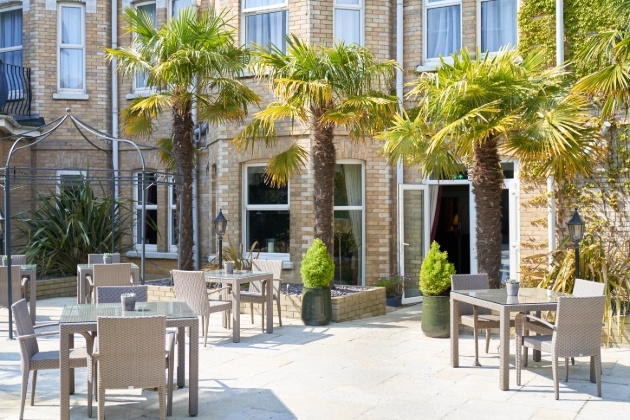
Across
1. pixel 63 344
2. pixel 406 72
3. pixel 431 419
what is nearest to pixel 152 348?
pixel 63 344

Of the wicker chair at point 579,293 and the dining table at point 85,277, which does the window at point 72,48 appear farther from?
the wicker chair at point 579,293

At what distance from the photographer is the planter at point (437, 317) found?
9.52 metres

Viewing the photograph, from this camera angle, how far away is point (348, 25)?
1341 cm

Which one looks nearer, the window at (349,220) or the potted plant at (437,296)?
the potted plant at (437,296)

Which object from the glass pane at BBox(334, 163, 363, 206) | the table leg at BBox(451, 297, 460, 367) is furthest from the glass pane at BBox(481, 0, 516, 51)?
the table leg at BBox(451, 297, 460, 367)

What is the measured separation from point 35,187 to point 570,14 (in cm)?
1107

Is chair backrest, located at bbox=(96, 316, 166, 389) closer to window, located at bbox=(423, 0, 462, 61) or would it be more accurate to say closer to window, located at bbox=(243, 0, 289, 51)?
window, located at bbox=(243, 0, 289, 51)

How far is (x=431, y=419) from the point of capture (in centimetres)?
602

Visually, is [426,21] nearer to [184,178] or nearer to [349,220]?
[349,220]

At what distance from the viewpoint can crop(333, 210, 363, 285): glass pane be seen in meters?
13.4

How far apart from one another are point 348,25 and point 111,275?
6227mm

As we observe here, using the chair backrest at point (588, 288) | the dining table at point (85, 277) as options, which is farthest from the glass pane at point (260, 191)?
the chair backrest at point (588, 288)

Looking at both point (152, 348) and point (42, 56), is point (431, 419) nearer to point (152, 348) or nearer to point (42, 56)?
point (152, 348)

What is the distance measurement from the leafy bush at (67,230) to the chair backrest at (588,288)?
9.05m
